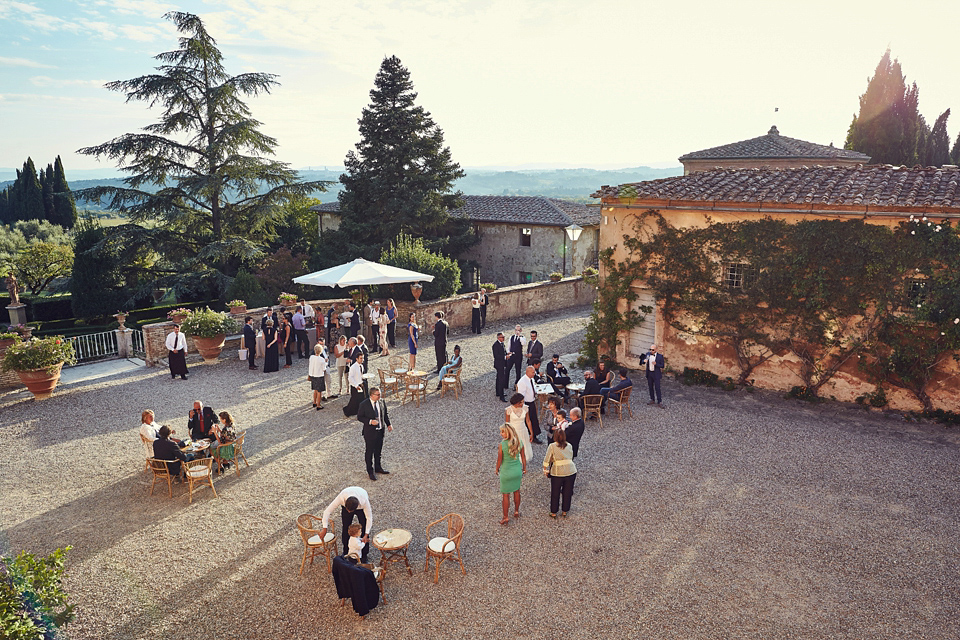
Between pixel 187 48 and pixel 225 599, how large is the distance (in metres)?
29.1

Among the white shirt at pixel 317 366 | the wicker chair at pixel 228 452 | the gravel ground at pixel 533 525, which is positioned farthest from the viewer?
the white shirt at pixel 317 366

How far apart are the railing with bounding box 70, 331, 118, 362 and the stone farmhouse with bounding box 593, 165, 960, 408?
50.4 ft

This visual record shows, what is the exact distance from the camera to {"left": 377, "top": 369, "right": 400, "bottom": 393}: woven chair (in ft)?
49.9

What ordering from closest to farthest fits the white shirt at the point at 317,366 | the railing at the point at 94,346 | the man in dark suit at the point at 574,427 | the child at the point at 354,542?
the child at the point at 354,542
the man in dark suit at the point at 574,427
the white shirt at the point at 317,366
the railing at the point at 94,346

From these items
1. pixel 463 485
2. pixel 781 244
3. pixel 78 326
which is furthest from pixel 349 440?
pixel 78 326

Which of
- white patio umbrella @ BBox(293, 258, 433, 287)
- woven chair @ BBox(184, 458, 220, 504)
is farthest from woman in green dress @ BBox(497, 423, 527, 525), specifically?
white patio umbrella @ BBox(293, 258, 433, 287)

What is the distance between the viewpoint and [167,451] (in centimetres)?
1002

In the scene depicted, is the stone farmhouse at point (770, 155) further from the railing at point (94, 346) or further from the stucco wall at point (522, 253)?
the railing at point (94, 346)

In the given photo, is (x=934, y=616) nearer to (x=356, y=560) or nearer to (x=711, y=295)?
(x=356, y=560)

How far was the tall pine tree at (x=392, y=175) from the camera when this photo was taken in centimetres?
3350

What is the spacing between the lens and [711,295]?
16.0m

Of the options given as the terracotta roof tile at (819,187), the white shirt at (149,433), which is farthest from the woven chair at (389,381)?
the terracotta roof tile at (819,187)

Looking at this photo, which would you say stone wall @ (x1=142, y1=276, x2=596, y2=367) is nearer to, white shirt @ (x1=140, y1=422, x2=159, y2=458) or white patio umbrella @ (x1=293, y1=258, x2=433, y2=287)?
white patio umbrella @ (x1=293, y1=258, x2=433, y2=287)

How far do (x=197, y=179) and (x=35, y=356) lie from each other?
56.7 feet
